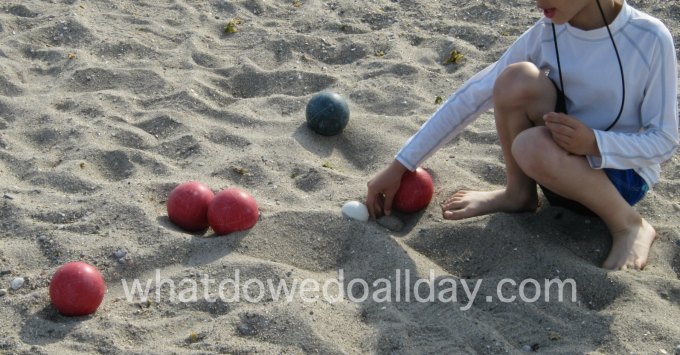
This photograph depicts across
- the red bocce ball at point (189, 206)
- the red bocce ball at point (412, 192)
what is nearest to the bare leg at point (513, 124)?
the red bocce ball at point (412, 192)

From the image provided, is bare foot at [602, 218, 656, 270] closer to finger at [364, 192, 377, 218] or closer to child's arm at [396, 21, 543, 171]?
child's arm at [396, 21, 543, 171]

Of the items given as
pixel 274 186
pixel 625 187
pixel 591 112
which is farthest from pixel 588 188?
pixel 274 186

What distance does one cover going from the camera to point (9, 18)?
6.11 metres

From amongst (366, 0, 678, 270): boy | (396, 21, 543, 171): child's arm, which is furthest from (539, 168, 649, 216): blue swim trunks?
(396, 21, 543, 171): child's arm

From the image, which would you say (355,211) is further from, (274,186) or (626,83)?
(626,83)

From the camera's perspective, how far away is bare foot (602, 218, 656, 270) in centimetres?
380

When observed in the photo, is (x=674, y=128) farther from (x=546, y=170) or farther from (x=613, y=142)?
(x=546, y=170)

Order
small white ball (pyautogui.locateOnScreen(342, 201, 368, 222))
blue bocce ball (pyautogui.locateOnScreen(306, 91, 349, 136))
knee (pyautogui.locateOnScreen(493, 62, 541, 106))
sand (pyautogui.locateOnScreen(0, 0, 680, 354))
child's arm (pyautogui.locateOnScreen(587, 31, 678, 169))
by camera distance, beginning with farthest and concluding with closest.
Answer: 1. blue bocce ball (pyautogui.locateOnScreen(306, 91, 349, 136))
2. small white ball (pyautogui.locateOnScreen(342, 201, 368, 222))
3. knee (pyautogui.locateOnScreen(493, 62, 541, 106))
4. child's arm (pyautogui.locateOnScreen(587, 31, 678, 169))
5. sand (pyautogui.locateOnScreen(0, 0, 680, 354))

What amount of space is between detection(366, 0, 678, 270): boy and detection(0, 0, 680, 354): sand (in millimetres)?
160

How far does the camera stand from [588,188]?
3836mm

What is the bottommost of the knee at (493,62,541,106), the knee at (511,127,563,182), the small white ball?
the small white ball

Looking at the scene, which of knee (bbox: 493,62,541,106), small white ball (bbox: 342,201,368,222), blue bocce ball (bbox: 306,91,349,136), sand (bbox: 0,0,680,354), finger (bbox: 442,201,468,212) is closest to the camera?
sand (bbox: 0,0,680,354)

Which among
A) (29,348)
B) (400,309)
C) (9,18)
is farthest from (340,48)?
(29,348)

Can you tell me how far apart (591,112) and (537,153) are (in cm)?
35
